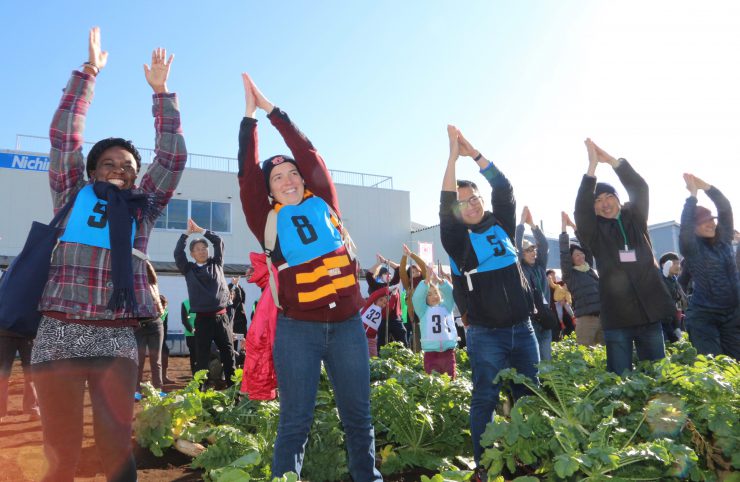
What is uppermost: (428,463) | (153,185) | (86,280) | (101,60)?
(101,60)

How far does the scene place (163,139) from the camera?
2.87m

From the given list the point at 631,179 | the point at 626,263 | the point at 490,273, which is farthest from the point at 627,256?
the point at 490,273

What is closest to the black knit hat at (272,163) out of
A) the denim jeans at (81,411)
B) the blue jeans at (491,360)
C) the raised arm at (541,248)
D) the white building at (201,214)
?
the denim jeans at (81,411)

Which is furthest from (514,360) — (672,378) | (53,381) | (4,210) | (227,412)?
(4,210)

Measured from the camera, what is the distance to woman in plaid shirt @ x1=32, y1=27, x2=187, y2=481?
2326mm

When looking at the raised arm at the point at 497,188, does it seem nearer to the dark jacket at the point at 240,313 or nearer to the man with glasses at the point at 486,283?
the man with glasses at the point at 486,283

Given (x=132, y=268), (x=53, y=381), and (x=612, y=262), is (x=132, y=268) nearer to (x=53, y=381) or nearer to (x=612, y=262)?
(x=53, y=381)

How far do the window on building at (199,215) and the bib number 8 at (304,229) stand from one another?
2182cm

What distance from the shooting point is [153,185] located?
2.81 meters

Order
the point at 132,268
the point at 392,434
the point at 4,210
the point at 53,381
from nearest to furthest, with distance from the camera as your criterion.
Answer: the point at 53,381, the point at 132,268, the point at 392,434, the point at 4,210

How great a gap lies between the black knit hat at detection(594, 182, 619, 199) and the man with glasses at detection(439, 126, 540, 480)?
3.45ft

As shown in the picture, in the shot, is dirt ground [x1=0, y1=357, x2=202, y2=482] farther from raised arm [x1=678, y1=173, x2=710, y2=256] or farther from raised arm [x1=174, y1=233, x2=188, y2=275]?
raised arm [x1=678, y1=173, x2=710, y2=256]

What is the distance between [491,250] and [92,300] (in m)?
2.40

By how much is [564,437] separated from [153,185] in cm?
235
